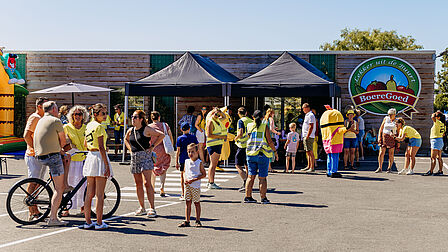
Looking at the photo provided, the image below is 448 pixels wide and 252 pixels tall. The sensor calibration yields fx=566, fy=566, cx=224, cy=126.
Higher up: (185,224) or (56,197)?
(56,197)

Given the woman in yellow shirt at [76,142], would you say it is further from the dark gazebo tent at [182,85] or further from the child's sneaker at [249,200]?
the dark gazebo tent at [182,85]

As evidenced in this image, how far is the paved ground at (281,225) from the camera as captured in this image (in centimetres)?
725

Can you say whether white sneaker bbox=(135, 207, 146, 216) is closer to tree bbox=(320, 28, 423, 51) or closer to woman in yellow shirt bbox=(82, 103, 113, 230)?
woman in yellow shirt bbox=(82, 103, 113, 230)

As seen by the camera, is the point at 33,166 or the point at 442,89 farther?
the point at 442,89

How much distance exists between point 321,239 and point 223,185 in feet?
19.9

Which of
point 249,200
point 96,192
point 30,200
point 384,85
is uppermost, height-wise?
point 384,85


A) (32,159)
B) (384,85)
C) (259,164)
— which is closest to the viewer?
(32,159)

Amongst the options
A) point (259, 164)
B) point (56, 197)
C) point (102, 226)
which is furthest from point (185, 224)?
point (259, 164)

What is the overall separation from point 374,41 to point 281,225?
53.3 metres

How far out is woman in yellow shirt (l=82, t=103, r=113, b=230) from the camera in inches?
317

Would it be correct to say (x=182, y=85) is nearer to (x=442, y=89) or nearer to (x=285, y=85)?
(x=285, y=85)

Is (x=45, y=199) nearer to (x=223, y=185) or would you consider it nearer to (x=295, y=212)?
(x=295, y=212)

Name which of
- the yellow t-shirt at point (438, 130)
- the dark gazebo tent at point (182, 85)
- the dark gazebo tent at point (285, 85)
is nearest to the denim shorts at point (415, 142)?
the yellow t-shirt at point (438, 130)

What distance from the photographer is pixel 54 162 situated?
27.6 feet
